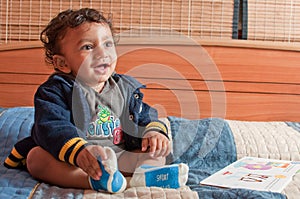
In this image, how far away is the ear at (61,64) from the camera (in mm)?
1405

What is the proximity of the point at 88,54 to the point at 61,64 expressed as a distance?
0.10 m

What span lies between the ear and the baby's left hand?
0.29 meters

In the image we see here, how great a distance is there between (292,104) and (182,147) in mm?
697

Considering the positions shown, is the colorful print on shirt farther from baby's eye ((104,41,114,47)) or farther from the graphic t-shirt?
baby's eye ((104,41,114,47))

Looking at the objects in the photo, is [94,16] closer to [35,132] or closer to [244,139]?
[35,132]

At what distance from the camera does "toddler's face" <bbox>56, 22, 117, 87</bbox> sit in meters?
1.36

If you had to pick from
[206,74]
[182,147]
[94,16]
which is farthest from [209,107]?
[94,16]

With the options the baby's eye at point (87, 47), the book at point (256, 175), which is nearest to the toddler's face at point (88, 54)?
the baby's eye at point (87, 47)

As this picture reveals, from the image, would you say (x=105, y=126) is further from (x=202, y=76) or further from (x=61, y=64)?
(x=202, y=76)

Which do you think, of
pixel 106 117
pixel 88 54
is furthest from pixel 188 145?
pixel 88 54

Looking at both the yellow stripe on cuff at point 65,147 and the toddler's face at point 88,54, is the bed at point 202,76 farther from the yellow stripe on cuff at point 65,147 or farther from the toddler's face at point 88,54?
the yellow stripe on cuff at point 65,147

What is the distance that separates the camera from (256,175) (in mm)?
1312

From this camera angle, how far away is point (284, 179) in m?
1.28

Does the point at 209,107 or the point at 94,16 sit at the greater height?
the point at 94,16
